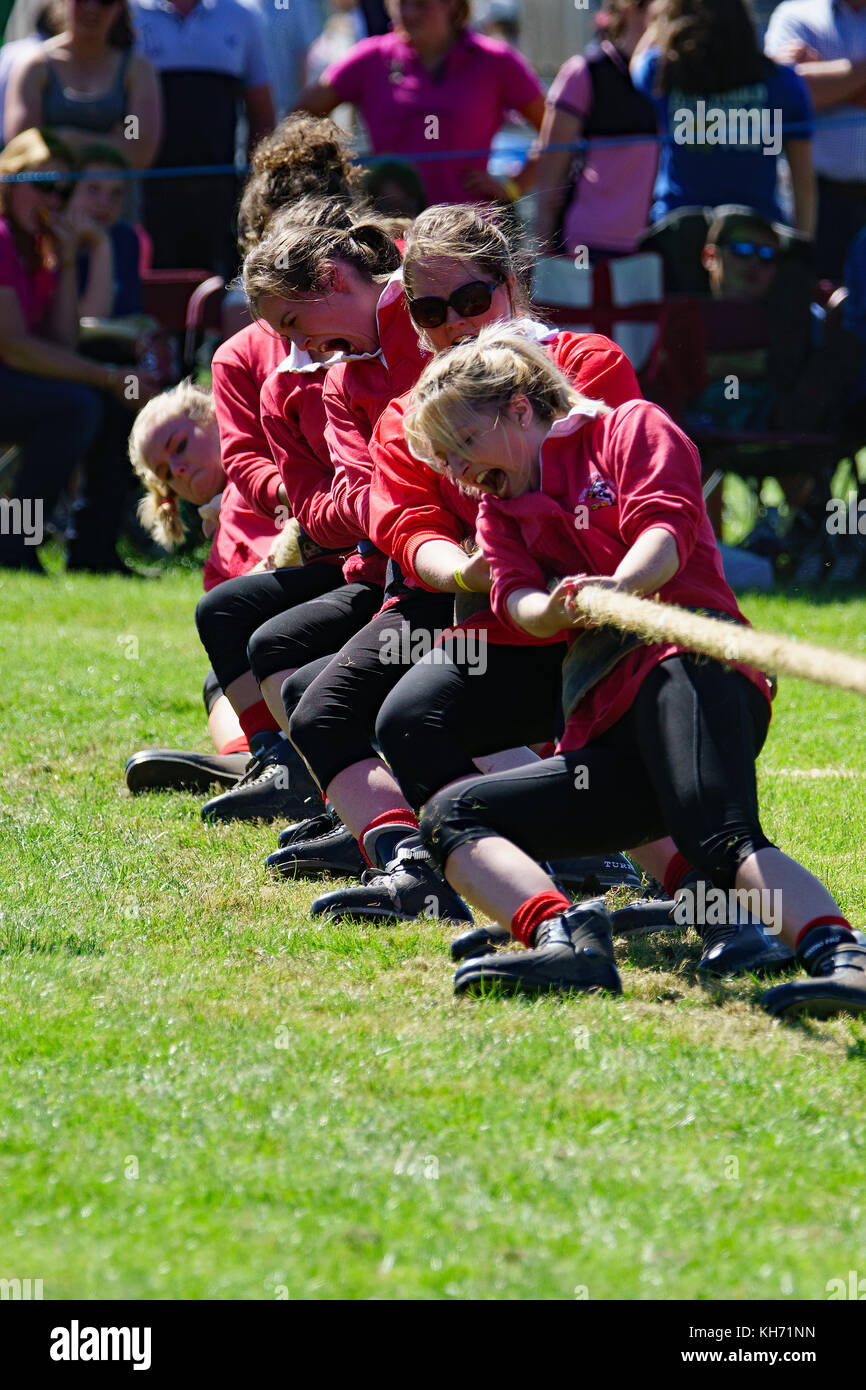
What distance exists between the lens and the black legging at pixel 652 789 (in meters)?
3.35

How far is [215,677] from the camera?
553 centimetres

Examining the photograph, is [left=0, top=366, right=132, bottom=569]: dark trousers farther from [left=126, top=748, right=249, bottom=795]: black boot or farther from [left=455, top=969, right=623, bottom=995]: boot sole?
[left=455, top=969, right=623, bottom=995]: boot sole

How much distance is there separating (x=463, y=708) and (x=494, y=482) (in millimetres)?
484

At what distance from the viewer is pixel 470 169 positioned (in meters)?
8.68

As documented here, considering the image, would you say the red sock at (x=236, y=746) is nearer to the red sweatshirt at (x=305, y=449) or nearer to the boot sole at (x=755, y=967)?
the red sweatshirt at (x=305, y=449)

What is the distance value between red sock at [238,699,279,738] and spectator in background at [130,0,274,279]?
15.3 ft

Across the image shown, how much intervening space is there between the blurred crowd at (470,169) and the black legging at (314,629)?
13.1ft

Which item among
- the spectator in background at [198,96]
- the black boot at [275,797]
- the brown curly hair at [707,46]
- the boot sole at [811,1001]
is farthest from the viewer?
the spectator in background at [198,96]

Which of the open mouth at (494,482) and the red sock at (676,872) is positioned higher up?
the open mouth at (494,482)

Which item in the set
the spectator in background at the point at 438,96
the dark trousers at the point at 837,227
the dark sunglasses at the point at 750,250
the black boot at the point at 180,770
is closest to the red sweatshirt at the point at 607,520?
the black boot at the point at 180,770

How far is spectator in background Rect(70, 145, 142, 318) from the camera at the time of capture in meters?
8.55
